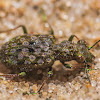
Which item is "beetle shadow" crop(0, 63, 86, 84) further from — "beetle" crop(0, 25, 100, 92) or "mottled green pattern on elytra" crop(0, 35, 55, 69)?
"mottled green pattern on elytra" crop(0, 35, 55, 69)

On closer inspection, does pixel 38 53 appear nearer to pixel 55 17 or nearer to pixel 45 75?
pixel 45 75

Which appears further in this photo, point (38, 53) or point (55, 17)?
point (55, 17)

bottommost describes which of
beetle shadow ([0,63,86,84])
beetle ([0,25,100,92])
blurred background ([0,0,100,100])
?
beetle shadow ([0,63,86,84])

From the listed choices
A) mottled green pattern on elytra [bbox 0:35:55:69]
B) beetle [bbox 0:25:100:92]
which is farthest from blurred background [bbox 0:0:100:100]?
mottled green pattern on elytra [bbox 0:35:55:69]

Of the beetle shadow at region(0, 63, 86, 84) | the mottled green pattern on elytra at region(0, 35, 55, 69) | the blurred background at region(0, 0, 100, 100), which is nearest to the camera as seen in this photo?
the mottled green pattern on elytra at region(0, 35, 55, 69)

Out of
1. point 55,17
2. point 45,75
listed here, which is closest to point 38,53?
point 45,75

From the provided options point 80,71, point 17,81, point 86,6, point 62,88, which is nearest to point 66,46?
point 80,71

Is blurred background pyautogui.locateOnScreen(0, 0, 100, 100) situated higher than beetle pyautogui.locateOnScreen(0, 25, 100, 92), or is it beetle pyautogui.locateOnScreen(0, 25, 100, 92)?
blurred background pyautogui.locateOnScreen(0, 0, 100, 100)

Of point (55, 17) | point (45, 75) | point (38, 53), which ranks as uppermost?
point (55, 17)
